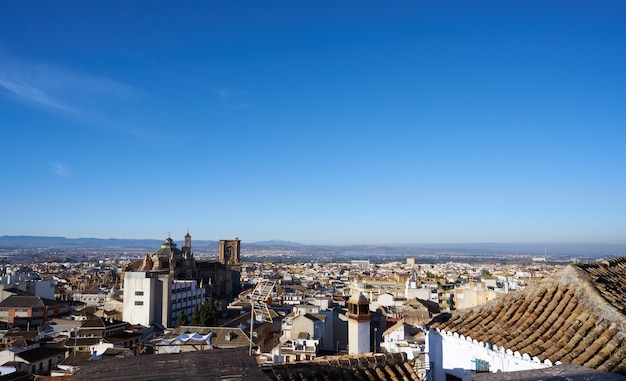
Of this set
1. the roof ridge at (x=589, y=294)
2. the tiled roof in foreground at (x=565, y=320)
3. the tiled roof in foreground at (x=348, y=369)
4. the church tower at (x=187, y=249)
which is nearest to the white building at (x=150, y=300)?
the church tower at (x=187, y=249)

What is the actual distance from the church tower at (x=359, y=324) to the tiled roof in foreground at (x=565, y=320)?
2365 millimetres

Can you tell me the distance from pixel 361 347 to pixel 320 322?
2308 centimetres

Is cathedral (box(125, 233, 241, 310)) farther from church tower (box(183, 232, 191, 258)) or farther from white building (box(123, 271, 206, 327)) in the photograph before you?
white building (box(123, 271, 206, 327))

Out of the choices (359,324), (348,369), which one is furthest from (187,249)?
(348,369)

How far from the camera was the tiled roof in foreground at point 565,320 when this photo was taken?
20.0 ft

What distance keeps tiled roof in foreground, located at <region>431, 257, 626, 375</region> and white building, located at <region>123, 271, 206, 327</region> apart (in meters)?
43.0

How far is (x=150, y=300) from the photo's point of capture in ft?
154

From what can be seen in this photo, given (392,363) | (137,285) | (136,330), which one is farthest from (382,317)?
(392,363)

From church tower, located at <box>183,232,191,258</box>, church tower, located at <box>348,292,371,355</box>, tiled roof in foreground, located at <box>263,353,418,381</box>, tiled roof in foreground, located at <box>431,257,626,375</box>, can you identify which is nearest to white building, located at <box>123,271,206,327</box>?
church tower, located at <box>183,232,191,258</box>

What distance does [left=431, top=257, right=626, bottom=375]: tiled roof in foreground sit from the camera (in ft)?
20.0

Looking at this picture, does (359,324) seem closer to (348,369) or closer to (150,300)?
(348,369)

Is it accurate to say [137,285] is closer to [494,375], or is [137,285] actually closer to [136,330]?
[136,330]

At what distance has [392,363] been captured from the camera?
26.9 feet

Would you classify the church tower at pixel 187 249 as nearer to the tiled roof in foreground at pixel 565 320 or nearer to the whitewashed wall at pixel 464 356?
the whitewashed wall at pixel 464 356
